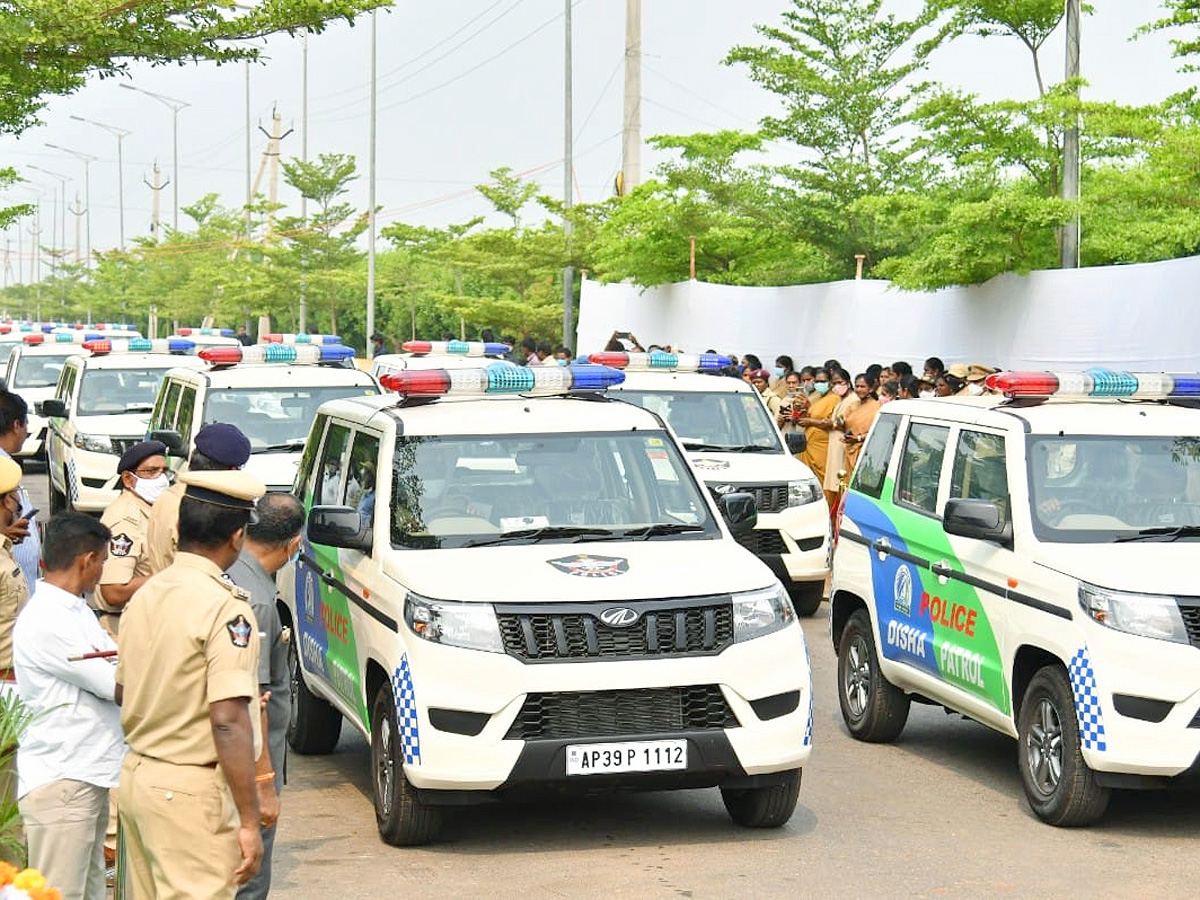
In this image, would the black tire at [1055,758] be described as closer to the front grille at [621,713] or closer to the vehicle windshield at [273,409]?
the front grille at [621,713]

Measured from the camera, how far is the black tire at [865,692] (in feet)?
33.4

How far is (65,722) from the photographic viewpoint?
5684 millimetres

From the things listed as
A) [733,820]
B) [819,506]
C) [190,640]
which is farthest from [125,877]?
[819,506]

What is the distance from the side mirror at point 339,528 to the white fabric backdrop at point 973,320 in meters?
10.3

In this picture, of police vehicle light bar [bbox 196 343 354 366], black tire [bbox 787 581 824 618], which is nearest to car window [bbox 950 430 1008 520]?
black tire [bbox 787 581 824 618]

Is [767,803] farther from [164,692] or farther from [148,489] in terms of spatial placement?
[164,692]

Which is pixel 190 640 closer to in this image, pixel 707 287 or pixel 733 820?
pixel 733 820

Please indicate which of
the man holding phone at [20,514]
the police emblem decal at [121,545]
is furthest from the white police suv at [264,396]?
the police emblem decal at [121,545]

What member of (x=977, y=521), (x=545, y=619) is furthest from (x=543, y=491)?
(x=977, y=521)

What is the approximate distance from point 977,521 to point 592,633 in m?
2.08

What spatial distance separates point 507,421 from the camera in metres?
8.91

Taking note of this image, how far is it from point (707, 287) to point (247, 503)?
78.2 feet

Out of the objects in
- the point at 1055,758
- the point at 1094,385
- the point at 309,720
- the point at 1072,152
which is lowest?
the point at 309,720

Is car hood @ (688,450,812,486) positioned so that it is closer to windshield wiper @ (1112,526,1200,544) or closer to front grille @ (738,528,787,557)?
front grille @ (738,528,787,557)
